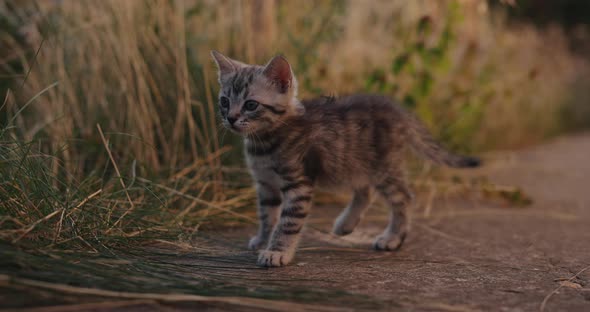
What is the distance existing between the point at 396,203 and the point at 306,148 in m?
0.56

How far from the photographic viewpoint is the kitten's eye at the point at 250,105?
2.49 m

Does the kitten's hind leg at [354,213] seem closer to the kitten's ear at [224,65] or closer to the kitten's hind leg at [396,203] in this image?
Answer: the kitten's hind leg at [396,203]

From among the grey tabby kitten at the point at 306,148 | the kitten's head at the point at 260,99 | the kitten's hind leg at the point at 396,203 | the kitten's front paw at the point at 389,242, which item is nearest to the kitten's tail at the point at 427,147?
the grey tabby kitten at the point at 306,148

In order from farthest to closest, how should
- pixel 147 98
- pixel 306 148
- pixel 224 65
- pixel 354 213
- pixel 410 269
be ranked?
pixel 147 98, pixel 354 213, pixel 224 65, pixel 306 148, pixel 410 269

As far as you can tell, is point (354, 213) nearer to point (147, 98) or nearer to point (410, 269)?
point (410, 269)

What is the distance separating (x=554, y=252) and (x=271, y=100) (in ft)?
4.70

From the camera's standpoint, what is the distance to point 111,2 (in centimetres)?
342

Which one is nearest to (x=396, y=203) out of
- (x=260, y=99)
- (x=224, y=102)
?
(x=260, y=99)

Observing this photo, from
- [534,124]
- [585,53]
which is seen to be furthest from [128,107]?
[585,53]

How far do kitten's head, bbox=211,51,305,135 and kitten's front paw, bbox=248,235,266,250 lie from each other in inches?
19.5

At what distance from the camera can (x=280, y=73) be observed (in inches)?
98.6

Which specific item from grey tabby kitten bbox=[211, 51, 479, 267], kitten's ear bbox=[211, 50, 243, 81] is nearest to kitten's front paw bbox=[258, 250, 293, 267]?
grey tabby kitten bbox=[211, 51, 479, 267]

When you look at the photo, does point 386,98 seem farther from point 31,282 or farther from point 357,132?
point 31,282

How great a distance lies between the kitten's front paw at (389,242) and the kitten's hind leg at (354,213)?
21 centimetres
